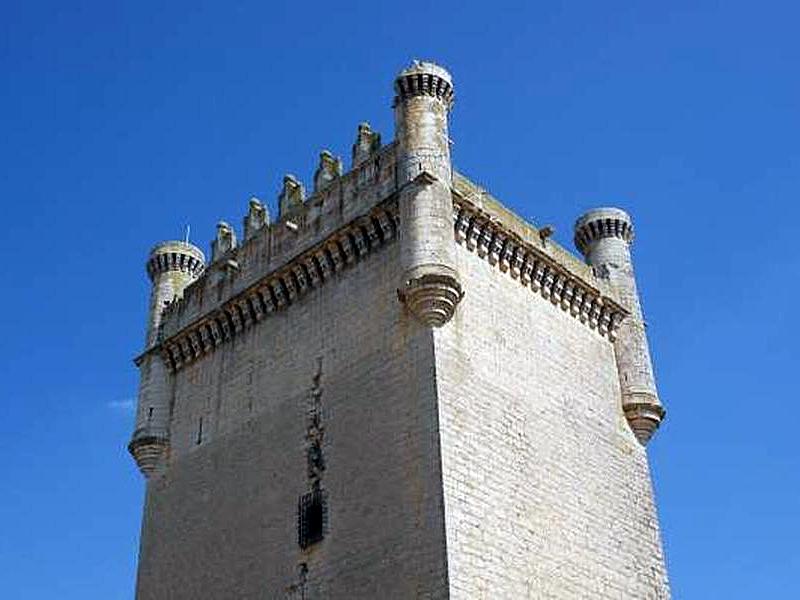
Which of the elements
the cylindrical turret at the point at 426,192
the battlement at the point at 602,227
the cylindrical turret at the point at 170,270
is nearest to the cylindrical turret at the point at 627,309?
the battlement at the point at 602,227

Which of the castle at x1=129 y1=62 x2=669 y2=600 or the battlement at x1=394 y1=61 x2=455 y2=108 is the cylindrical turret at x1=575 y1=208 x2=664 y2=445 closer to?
the castle at x1=129 y1=62 x2=669 y2=600

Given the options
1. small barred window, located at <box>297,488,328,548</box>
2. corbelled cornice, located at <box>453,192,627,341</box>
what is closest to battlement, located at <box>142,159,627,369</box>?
corbelled cornice, located at <box>453,192,627,341</box>

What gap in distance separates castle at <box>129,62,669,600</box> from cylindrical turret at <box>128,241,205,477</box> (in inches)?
2.2

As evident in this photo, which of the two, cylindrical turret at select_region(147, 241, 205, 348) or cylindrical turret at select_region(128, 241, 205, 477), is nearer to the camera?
cylindrical turret at select_region(128, 241, 205, 477)

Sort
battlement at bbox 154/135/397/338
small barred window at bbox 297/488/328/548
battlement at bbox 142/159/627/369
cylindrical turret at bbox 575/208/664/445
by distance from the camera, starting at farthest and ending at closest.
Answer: cylindrical turret at bbox 575/208/664/445 → battlement at bbox 154/135/397/338 → battlement at bbox 142/159/627/369 → small barred window at bbox 297/488/328/548

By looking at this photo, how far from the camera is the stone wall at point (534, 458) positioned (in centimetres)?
1617

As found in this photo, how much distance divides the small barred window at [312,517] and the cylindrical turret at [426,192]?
3384 mm

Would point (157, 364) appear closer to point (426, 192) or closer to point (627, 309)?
point (426, 192)

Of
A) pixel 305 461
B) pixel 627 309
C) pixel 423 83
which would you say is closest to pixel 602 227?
pixel 627 309

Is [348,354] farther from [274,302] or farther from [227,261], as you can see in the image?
[227,261]

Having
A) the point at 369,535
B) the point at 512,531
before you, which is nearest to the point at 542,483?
the point at 512,531

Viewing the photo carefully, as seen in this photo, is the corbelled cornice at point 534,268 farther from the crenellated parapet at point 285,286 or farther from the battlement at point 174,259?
the battlement at point 174,259

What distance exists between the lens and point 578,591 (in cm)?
1742

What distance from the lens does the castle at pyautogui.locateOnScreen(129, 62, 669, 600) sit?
54.1 ft
